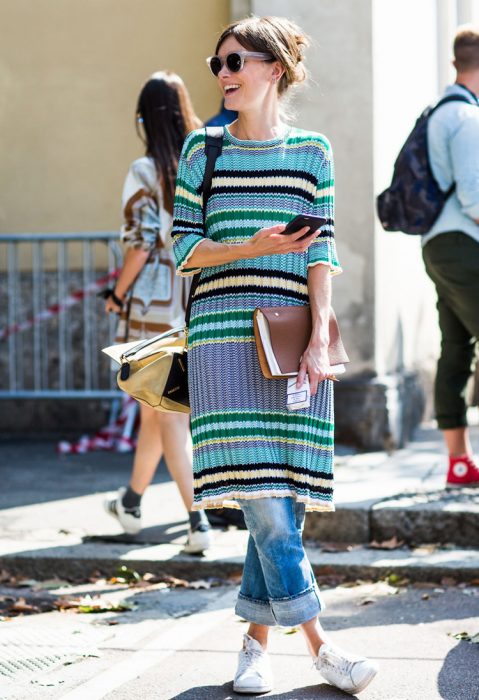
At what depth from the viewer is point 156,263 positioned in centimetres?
556

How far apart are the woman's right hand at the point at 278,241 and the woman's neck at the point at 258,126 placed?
373 mm

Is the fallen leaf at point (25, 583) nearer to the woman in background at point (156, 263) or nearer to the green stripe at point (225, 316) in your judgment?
the woman in background at point (156, 263)

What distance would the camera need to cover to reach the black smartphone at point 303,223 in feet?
11.1

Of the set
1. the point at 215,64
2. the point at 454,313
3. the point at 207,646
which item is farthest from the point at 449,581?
the point at 215,64

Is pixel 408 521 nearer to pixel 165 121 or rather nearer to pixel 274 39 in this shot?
pixel 165 121

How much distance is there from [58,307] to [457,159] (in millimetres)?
4056

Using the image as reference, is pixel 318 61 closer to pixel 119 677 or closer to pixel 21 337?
pixel 21 337

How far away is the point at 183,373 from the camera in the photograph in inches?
151

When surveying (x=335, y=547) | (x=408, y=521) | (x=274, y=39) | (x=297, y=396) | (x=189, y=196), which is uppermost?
(x=274, y=39)

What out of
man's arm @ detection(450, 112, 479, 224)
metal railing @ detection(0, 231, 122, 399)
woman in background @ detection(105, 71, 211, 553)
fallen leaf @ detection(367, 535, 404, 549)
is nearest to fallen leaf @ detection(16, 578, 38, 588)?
woman in background @ detection(105, 71, 211, 553)

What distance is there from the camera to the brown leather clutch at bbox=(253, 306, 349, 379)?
11.6 feet

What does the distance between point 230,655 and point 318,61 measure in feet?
14.6

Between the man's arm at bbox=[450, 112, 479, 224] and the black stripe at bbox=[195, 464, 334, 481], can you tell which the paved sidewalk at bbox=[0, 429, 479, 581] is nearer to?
the man's arm at bbox=[450, 112, 479, 224]

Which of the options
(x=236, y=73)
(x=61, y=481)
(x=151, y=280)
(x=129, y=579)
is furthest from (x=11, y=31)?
(x=236, y=73)
